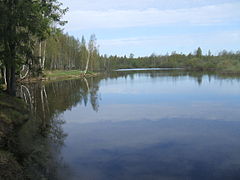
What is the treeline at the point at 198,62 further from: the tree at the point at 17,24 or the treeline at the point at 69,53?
the tree at the point at 17,24

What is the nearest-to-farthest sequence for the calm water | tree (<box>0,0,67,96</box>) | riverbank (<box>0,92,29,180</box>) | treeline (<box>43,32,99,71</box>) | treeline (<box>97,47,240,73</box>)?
1. riverbank (<box>0,92,29,180</box>)
2. the calm water
3. tree (<box>0,0,67,96</box>)
4. treeline (<box>43,32,99,71</box>)
5. treeline (<box>97,47,240,73</box>)

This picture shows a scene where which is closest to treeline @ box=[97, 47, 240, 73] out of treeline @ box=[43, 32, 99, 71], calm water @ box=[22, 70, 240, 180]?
treeline @ box=[43, 32, 99, 71]

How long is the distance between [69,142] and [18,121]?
2.50 meters

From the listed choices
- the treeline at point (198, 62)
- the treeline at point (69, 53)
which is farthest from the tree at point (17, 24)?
the treeline at point (198, 62)

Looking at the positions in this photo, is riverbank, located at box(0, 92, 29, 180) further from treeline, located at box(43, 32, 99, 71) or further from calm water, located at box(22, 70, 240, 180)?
treeline, located at box(43, 32, 99, 71)

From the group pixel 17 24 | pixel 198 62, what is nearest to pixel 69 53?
pixel 198 62

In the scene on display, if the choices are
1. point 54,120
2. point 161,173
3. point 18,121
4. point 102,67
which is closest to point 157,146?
point 161,173

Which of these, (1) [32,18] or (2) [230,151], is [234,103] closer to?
(2) [230,151]

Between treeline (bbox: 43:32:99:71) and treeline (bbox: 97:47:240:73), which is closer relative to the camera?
treeline (bbox: 43:32:99:71)

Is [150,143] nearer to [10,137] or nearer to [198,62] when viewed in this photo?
[10,137]

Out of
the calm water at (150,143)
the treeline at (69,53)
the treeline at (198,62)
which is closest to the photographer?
the calm water at (150,143)

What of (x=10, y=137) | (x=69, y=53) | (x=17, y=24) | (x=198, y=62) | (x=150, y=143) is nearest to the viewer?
(x=10, y=137)

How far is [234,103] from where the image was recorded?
2158 centimetres

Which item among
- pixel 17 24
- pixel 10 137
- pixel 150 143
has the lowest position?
pixel 150 143
